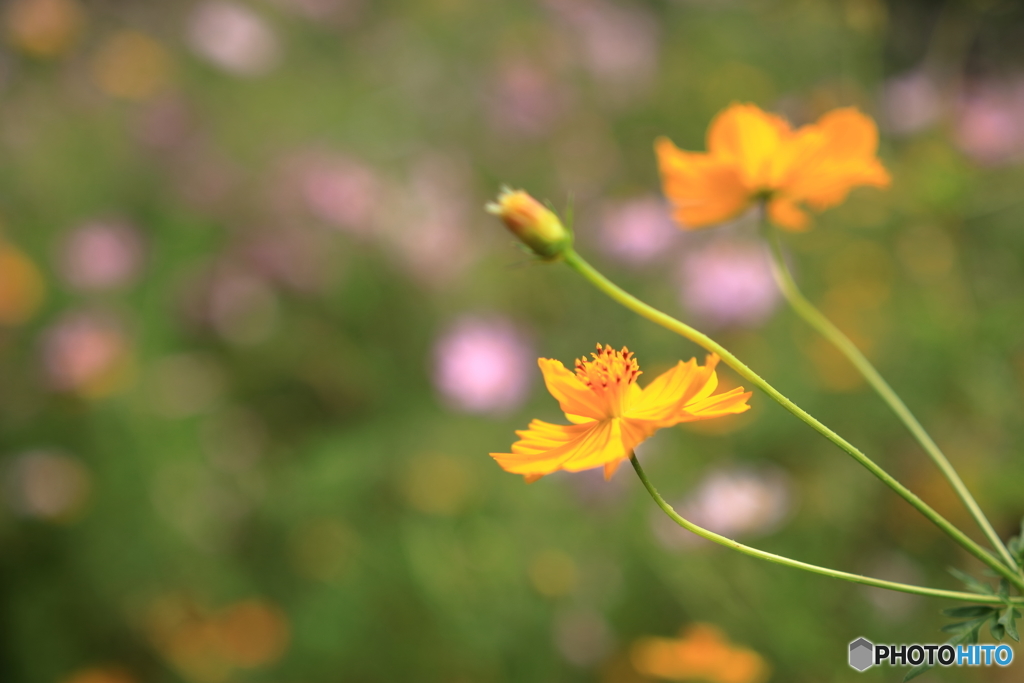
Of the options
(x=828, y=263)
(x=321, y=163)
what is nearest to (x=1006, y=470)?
(x=828, y=263)

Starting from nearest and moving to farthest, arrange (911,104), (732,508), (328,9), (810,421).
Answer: (810,421) → (732,508) → (911,104) → (328,9)

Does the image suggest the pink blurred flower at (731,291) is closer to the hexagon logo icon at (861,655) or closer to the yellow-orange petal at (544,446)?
the hexagon logo icon at (861,655)

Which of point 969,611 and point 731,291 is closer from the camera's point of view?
point 969,611

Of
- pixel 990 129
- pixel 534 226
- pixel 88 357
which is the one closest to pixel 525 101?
pixel 990 129

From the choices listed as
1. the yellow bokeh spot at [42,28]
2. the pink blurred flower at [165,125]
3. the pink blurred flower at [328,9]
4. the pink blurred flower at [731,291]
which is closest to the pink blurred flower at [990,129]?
the pink blurred flower at [731,291]

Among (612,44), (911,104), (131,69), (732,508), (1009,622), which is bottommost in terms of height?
(1009,622)

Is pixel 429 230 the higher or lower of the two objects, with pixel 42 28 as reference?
lower

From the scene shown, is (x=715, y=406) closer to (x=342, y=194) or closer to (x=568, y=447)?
(x=568, y=447)

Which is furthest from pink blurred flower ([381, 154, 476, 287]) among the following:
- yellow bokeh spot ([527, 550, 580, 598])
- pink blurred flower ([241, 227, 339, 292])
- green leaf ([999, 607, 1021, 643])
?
green leaf ([999, 607, 1021, 643])
